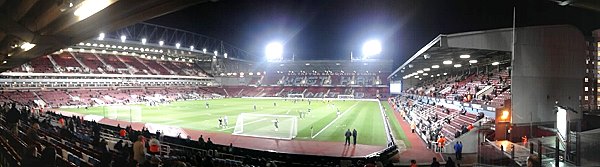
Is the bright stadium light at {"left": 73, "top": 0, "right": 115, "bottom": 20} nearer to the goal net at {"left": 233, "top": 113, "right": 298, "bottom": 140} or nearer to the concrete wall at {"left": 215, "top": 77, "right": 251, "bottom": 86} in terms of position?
the goal net at {"left": 233, "top": 113, "right": 298, "bottom": 140}

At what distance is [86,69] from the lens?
2370 inches

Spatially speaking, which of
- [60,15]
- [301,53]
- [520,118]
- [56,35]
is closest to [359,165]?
[60,15]

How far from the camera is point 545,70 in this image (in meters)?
17.5

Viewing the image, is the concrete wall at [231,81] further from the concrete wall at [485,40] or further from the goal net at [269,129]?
the concrete wall at [485,40]

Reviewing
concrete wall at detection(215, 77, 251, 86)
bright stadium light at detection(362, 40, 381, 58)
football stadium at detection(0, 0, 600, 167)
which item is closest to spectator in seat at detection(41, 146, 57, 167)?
football stadium at detection(0, 0, 600, 167)

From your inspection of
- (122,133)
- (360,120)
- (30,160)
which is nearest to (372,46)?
(360,120)

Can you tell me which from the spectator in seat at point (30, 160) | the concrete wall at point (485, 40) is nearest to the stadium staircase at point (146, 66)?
the concrete wall at point (485, 40)

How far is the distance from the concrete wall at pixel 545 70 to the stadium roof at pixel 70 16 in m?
17.6

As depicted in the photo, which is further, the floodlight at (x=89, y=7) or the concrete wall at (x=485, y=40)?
the concrete wall at (x=485, y=40)

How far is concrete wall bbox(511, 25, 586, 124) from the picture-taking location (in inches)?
684

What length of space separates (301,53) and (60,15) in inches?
3609

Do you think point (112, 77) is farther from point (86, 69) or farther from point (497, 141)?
point (497, 141)

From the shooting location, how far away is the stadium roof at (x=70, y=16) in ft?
21.9

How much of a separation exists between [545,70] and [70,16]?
67.7 feet
